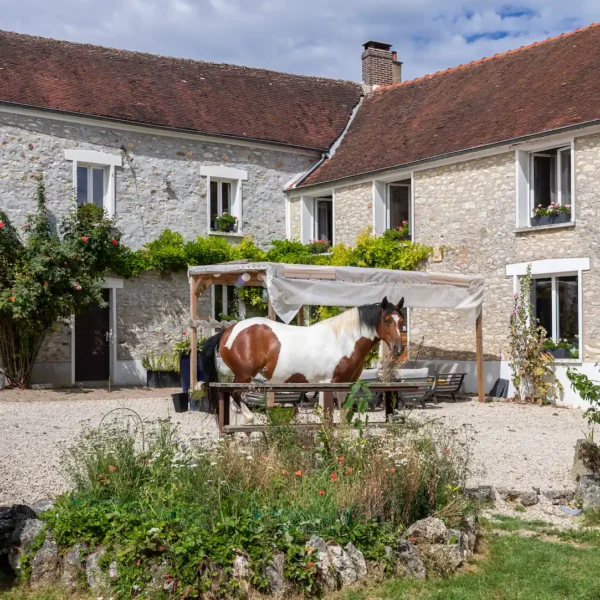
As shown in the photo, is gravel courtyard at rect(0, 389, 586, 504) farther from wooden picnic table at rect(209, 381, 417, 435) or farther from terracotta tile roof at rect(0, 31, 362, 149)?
terracotta tile roof at rect(0, 31, 362, 149)

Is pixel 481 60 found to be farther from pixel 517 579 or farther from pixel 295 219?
pixel 517 579

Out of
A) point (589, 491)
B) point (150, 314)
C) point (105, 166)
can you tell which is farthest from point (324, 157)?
point (589, 491)

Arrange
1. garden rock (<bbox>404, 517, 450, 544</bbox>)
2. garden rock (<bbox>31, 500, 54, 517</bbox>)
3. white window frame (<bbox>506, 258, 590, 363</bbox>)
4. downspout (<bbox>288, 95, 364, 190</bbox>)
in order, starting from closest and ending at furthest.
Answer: garden rock (<bbox>404, 517, 450, 544</bbox>) → garden rock (<bbox>31, 500, 54, 517</bbox>) → white window frame (<bbox>506, 258, 590, 363</bbox>) → downspout (<bbox>288, 95, 364, 190</bbox>)

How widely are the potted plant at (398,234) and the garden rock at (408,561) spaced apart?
13641 mm

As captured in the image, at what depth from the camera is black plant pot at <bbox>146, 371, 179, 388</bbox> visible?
18.7m

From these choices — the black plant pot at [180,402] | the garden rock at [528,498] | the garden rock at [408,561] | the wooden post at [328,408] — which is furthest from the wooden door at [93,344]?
the garden rock at [408,561]

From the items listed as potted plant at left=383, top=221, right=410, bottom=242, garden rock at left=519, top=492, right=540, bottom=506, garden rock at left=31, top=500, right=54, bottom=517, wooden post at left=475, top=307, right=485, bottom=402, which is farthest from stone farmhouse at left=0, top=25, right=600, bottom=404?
garden rock at left=31, top=500, right=54, bottom=517

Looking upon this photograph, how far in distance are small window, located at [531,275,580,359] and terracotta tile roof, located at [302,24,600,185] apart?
2.79 metres

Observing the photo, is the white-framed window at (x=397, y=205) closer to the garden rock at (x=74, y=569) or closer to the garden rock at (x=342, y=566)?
the garden rock at (x=342, y=566)

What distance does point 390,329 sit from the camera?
987 cm

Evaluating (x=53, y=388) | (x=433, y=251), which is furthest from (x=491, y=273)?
(x=53, y=388)

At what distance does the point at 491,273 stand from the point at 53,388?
9.28 m

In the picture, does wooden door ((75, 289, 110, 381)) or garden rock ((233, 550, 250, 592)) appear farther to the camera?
wooden door ((75, 289, 110, 381))

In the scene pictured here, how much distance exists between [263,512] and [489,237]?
1244cm
